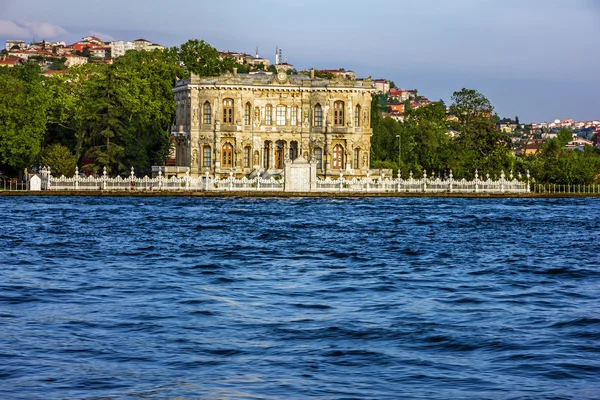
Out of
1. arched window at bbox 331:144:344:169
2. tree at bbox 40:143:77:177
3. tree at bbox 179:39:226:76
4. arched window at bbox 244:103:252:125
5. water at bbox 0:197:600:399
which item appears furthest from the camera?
tree at bbox 179:39:226:76

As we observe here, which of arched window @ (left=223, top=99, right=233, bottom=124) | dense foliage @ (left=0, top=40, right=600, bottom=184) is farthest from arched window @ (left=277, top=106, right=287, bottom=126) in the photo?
dense foliage @ (left=0, top=40, right=600, bottom=184)

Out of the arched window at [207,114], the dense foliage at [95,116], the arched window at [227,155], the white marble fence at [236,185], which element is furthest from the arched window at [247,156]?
the white marble fence at [236,185]

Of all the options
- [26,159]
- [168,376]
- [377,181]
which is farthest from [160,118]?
[168,376]

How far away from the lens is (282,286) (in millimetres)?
23656

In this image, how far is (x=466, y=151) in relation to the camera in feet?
288

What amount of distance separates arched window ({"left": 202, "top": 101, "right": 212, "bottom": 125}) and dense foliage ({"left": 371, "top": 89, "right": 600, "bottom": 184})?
1367 centimetres

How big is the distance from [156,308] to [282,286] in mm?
4223

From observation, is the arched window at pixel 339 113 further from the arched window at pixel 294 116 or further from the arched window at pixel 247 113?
the arched window at pixel 247 113

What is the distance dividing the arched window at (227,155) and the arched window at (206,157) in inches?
40.4

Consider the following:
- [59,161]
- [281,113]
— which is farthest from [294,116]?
[59,161]

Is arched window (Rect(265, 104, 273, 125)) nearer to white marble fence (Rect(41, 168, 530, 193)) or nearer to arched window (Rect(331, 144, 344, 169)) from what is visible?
arched window (Rect(331, 144, 344, 169))

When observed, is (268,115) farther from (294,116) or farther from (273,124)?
(294,116)

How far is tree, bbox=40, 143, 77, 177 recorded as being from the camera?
76188 millimetres

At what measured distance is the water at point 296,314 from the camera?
14.3 metres
